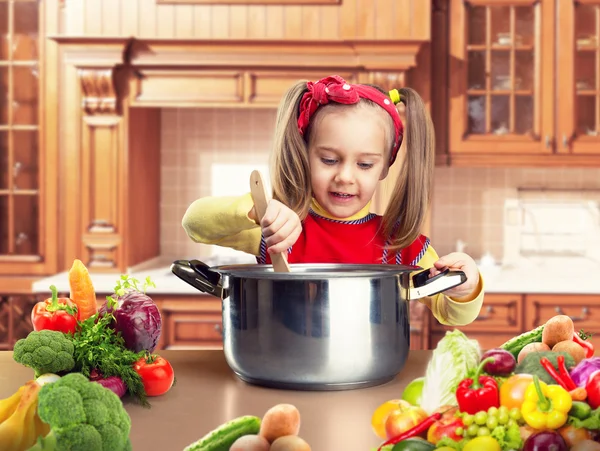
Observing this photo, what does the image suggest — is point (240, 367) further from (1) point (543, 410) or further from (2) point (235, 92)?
(2) point (235, 92)

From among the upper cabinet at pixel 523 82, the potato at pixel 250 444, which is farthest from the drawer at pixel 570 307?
the potato at pixel 250 444

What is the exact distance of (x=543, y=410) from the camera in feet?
2.13

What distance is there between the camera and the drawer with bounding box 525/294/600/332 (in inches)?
114

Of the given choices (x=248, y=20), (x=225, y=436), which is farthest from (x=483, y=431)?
(x=248, y=20)

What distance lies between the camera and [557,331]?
2.90 feet

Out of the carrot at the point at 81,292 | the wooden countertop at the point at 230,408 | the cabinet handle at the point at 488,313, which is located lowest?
the cabinet handle at the point at 488,313

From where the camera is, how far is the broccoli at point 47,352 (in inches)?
35.2

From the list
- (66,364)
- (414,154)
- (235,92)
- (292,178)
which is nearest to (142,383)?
(66,364)

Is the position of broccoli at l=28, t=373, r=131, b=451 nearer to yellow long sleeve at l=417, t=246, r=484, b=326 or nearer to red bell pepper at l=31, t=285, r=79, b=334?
red bell pepper at l=31, t=285, r=79, b=334

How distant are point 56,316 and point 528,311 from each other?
225 cm

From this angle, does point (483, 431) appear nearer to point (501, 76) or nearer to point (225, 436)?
point (225, 436)

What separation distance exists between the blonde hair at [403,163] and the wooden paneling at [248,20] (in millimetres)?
1675

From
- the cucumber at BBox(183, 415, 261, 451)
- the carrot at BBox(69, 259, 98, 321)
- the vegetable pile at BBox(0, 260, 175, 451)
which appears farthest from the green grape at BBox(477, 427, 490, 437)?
the carrot at BBox(69, 259, 98, 321)

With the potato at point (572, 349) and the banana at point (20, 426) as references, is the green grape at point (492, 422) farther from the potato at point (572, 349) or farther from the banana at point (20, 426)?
the banana at point (20, 426)
